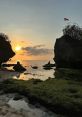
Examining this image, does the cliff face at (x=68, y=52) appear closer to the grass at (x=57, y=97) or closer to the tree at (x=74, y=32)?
the tree at (x=74, y=32)

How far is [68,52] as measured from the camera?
4281 inches

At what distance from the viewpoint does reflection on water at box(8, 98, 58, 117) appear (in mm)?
30325

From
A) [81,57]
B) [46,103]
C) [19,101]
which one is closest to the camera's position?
[46,103]

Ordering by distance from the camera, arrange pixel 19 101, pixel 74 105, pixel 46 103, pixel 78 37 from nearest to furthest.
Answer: pixel 74 105 < pixel 46 103 < pixel 19 101 < pixel 78 37

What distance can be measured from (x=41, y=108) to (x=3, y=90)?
11927 millimetres

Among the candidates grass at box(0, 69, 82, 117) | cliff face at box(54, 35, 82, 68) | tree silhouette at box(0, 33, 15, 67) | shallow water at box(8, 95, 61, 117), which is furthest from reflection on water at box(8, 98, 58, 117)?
tree silhouette at box(0, 33, 15, 67)

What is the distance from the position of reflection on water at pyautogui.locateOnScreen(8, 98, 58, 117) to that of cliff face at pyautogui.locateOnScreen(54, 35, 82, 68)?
6988 centimetres

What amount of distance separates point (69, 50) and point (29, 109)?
3060 inches

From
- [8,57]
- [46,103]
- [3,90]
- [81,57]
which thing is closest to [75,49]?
[81,57]

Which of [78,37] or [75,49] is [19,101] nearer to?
[75,49]

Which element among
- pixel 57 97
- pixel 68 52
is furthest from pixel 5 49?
pixel 57 97

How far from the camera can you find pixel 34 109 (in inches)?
1275

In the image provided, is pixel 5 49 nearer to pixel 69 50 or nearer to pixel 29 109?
pixel 69 50

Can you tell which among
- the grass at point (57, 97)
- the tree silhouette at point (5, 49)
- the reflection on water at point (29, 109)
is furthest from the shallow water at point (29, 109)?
the tree silhouette at point (5, 49)
